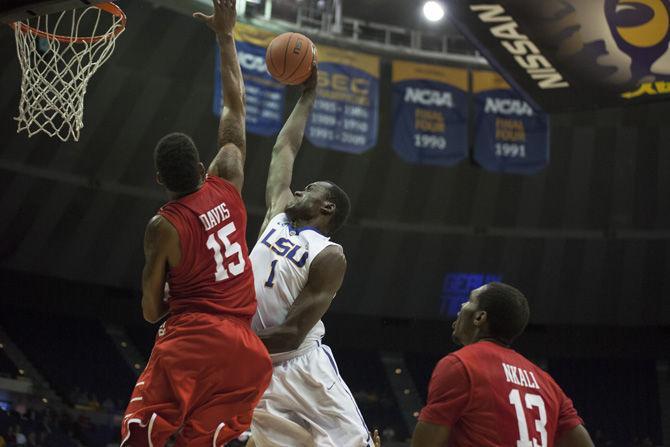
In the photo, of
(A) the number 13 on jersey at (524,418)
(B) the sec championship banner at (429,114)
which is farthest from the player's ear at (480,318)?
(B) the sec championship banner at (429,114)

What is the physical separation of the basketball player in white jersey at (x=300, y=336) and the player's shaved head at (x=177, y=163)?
3.09ft

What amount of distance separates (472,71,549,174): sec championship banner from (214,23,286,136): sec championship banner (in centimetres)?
406

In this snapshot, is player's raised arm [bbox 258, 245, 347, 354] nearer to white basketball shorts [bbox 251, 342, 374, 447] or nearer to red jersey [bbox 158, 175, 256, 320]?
white basketball shorts [bbox 251, 342, 374, 447]

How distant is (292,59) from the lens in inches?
221

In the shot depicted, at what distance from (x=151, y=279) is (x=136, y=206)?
51.8ft

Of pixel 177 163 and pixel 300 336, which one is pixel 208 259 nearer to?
pixel 177 163

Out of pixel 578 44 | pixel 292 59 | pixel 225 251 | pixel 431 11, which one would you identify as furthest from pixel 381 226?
pixel 225 251

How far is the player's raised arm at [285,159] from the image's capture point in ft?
17.6

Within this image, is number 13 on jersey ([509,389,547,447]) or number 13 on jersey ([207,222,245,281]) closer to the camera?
number 13 on jersey ([509,389,547,447])

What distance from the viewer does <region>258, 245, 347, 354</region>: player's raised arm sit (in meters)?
4.58

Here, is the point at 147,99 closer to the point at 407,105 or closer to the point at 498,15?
the point at 407,105

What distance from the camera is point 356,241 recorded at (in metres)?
21.0

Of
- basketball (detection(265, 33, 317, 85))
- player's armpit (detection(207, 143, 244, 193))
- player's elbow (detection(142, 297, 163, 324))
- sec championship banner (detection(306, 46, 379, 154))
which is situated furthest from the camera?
sec championship banner (detection(306, 46, 379, 154))

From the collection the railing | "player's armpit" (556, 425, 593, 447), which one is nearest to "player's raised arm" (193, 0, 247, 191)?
"player's armpit" (556, 425, 593, 447)
